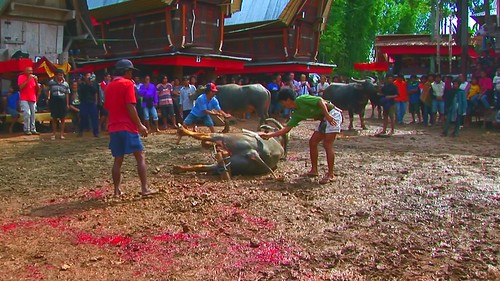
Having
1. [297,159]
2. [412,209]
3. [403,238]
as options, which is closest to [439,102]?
[297,159]

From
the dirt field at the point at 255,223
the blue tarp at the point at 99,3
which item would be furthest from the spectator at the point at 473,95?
the blue tarp at the point at 99,3

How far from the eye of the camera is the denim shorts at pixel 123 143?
256 inches

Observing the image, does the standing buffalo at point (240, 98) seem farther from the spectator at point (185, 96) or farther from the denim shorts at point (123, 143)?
the denim shorts at point (123, 143)

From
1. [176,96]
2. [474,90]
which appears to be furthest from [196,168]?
[474,90]

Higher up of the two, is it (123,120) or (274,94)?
(274,94)

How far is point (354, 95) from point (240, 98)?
4169mm

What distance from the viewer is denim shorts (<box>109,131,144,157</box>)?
6508 mm

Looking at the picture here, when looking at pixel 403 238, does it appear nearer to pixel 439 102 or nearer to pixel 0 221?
pixel 0 221

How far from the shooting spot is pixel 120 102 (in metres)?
6.50

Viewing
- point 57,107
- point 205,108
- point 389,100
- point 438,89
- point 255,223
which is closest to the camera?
point 255,223

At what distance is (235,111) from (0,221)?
8144 mm

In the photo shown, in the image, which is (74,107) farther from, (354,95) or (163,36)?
(354,95)

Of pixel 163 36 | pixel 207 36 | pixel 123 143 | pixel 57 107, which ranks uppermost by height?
pixel 207 36

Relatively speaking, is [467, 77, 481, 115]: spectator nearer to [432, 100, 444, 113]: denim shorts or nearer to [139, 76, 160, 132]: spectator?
[432, 100, 444, 113]: denim shorts
